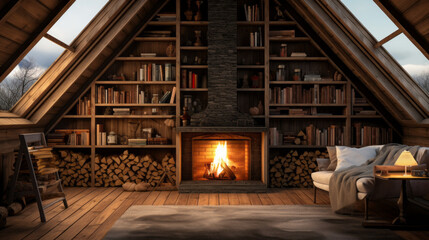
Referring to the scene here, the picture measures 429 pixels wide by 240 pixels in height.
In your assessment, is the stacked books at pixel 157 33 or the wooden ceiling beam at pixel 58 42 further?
the stacked books at pixel 157 33

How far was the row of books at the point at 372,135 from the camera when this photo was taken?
602 centimetres

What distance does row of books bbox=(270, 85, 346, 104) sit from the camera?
6082 mm

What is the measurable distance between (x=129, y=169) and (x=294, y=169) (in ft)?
8.90

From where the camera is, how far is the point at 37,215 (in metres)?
4.29

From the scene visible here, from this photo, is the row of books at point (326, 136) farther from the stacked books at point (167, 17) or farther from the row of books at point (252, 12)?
the stacked books at point (167, 17)

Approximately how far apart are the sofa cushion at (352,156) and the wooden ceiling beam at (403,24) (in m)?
1.38

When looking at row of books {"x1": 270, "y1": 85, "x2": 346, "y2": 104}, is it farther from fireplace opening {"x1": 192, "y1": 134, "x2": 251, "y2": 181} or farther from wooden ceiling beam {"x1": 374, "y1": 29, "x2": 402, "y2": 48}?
wooden ceiling beam {"x1": 374, "y1": 29, "x2": 402, "y2": 48}

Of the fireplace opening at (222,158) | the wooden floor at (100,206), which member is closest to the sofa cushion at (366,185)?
the wooden floor at (100,206)

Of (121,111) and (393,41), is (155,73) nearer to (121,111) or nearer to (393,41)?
(121,111)

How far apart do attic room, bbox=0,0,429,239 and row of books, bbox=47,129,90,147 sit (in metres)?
0.02

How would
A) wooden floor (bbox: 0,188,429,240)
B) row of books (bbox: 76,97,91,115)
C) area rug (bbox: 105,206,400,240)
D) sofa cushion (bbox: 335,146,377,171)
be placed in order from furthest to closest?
row of books (bbox: 76,97,91,115), sofa cushion (bbox: 335,146,377,171), wooden floor (bbox: 0,188,429,240), area rug (bbox: 105,206,400,240)

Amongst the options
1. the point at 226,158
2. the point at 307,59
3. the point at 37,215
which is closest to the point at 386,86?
the point at 307,59

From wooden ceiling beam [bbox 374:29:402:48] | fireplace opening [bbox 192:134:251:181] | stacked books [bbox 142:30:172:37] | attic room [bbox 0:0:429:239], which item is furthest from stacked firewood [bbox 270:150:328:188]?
stacked books [bbox 142:30:172:37]

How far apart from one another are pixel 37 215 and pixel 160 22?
3417 mm
